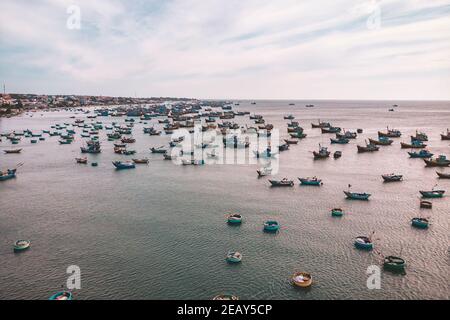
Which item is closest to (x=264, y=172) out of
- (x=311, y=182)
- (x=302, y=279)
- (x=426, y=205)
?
(x=311, y=182)

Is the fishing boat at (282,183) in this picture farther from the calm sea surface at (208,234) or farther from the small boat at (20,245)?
the small boat at (20,245)

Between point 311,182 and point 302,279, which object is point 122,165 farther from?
point 302,279

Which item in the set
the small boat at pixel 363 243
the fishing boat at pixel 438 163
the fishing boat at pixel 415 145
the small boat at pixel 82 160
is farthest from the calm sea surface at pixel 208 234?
the fishing boat at pixel 415 145

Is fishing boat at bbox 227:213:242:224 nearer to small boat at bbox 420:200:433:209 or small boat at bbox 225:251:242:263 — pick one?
small boat at bbox 225:251:242:263

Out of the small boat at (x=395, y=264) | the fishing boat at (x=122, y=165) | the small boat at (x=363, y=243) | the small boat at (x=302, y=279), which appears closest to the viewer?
the small boat at (x=302, y=279)

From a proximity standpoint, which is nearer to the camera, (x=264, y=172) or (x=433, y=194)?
(x=433, y=194)

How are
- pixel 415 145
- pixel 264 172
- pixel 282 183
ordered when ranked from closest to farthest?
1. pixel 282 183
2. pixel 264 172
3. pixel 415 145

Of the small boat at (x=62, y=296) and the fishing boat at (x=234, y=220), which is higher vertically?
the fishing boat at (x=234, y=220)

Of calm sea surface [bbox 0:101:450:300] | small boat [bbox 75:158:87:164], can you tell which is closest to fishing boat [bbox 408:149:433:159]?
calm sea surface [bbox 0:101:450:300]
